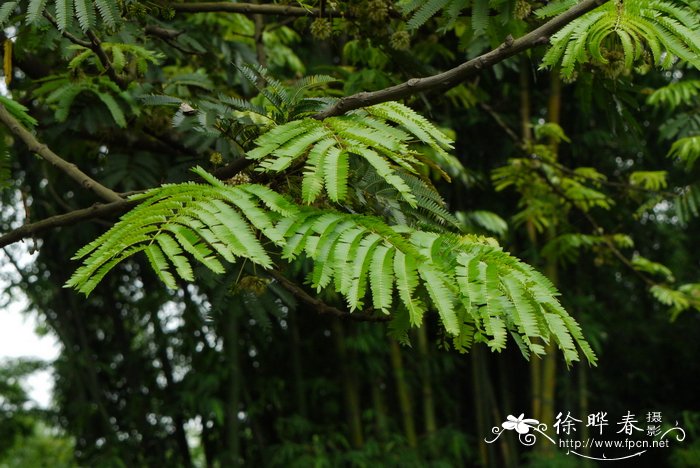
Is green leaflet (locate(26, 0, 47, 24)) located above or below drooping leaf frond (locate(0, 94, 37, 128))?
above

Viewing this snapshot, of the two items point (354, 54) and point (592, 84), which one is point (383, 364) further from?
point (592, 84)

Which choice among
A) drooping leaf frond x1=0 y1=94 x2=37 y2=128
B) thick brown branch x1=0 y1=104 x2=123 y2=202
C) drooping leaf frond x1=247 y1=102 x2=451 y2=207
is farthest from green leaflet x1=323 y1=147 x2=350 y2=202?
drooping leaf frond x1=0 y1=94 x2=37 y2=128

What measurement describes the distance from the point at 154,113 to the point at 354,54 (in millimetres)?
751

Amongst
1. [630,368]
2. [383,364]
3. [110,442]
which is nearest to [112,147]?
[110,442]

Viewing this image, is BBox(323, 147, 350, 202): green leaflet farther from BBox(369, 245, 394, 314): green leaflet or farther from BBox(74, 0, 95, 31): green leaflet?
BBox(74, 0, 95, 31): green leaflet

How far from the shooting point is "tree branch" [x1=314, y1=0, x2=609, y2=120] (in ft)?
4.33

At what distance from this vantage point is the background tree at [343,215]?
124 cm

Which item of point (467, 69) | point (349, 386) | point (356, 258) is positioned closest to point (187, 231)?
point (356, 258)

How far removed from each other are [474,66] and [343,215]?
33 centimetres

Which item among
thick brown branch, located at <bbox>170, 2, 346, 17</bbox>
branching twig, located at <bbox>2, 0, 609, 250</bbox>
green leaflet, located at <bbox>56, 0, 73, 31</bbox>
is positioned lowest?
branching twig, located at <bbox>2, 0, 609, 250</bbox>

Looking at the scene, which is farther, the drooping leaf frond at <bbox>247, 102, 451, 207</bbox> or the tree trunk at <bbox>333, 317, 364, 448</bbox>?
the tree trunk at <bbox>333, 317, 364, 448</bbox>

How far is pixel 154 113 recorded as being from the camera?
8.03 feet

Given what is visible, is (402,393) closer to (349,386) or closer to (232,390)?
(349,386)

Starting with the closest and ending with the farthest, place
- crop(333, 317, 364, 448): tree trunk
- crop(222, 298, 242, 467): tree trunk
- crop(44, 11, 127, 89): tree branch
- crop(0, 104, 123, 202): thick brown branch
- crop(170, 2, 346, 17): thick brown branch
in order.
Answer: crop(0, 104, 123, 202): thick brown branch, crop(44, 11, 127, 89): tree branch, crop(170, 2, 346, 17): thick brown branch, crop(222, 298, 242, 467): tree trunk, crop(333, 317, 364, 448): tree trunk
